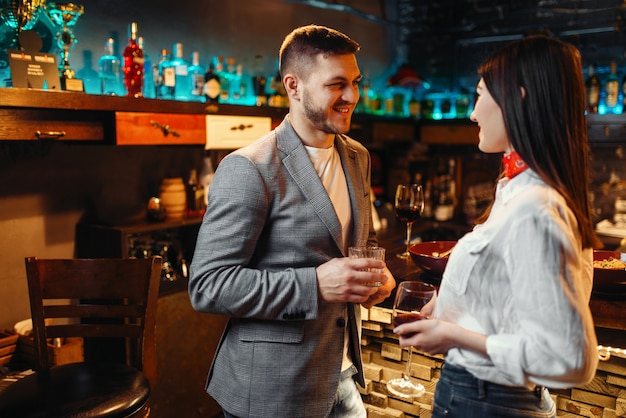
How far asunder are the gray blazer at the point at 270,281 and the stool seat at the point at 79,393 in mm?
379

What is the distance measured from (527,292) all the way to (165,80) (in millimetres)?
2596

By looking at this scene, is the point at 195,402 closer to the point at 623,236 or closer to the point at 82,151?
the point at 82,151

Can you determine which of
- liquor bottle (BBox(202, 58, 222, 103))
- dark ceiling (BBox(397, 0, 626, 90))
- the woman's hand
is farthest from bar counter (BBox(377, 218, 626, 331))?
dark ceiling (BBox(397, 0, 626, 90))

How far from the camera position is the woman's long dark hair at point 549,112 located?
1055 mm

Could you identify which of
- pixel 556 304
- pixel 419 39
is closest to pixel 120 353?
pixel 556 304

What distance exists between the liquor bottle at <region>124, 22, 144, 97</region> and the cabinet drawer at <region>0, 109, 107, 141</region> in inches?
13.4

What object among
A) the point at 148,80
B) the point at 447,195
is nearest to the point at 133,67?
the point at 148,80

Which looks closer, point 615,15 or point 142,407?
point 142,407

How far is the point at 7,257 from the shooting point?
2.78 metres

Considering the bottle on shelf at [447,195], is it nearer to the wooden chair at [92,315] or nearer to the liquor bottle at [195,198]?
the liquor bottle at [195,198]

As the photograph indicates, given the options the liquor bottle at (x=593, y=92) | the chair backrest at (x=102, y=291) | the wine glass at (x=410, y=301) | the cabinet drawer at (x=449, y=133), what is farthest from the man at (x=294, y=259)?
the cabinet drawer at (x=449, y=133)

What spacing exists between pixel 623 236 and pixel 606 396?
2902 mm

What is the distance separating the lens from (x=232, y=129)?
10.8 ft

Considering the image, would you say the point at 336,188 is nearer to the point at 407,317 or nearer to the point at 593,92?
the point at 407,317
